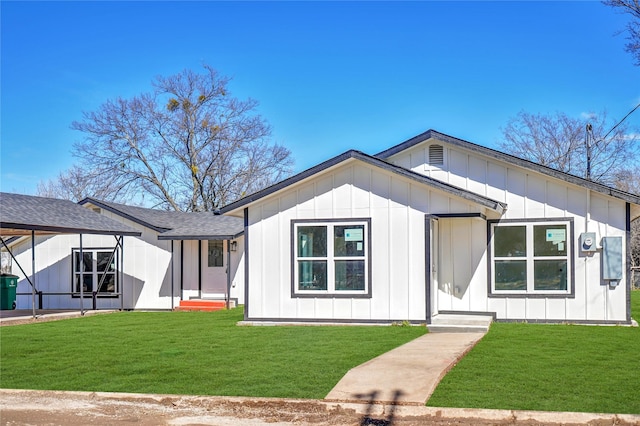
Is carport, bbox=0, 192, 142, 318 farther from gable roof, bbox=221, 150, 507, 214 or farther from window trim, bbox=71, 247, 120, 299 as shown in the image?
gable roof, bbox=221, 150, 507, 214

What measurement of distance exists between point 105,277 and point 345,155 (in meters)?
11.3

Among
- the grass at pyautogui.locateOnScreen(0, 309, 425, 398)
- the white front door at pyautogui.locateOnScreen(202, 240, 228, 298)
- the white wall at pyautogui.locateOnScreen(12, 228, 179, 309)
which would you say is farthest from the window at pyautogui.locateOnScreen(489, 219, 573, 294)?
the white wall at pyautogui.locateOnScreen(12, 228, 179, 309)

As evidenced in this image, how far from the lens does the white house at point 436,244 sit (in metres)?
15.0

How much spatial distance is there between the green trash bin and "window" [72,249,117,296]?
180cm

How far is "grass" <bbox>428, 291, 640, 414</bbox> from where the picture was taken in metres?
7.65

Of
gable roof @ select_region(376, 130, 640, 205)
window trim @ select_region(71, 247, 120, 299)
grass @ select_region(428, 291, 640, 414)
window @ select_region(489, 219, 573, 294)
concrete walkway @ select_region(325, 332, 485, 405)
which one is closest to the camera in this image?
grass @ select_region(428, 291, 640, 414)

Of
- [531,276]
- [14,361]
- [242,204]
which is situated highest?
[242,204]

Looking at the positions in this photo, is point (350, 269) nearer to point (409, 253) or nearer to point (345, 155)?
point (409, 253)

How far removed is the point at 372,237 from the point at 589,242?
175 inches

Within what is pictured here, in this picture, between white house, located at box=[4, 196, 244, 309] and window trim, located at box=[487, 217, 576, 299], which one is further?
white house, located at box=[4, 196, 244, 309]

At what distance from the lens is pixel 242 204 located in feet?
52.5

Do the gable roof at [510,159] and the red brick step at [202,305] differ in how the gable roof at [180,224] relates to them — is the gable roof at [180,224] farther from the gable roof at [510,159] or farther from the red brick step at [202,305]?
the gable roof at [510,159]

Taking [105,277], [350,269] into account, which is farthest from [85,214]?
[350,269]

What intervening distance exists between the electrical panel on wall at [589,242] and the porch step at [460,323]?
2.43m
